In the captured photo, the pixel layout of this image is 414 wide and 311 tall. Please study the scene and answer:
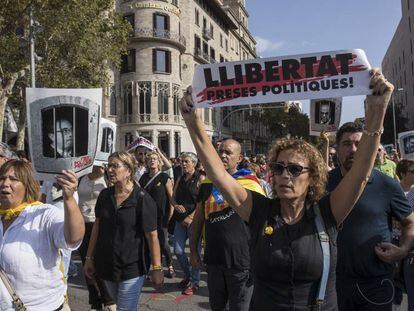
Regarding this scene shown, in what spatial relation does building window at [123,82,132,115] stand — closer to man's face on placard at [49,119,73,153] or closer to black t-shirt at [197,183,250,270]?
black t-shirt at [197,183,250,270]

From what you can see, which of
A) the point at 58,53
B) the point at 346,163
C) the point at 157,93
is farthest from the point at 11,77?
the point at 157,93

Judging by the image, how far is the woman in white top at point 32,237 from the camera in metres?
2.71

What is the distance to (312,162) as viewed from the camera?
103 inches

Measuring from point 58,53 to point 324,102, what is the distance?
1651cm

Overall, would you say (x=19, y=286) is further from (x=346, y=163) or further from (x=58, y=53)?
(x=58, y=53)

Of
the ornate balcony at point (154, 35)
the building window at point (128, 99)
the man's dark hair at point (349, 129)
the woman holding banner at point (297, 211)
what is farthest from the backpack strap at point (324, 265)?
the ornate balcony at point (154, 35)

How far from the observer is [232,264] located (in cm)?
399

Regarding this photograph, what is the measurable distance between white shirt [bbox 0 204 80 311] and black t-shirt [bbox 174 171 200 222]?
13.4 feet

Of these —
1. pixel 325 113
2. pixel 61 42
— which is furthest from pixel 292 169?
pixel 61 42

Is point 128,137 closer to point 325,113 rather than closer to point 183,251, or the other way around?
point 183,251

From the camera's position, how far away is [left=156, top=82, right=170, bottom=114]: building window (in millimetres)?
37219

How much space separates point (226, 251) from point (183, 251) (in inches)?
113

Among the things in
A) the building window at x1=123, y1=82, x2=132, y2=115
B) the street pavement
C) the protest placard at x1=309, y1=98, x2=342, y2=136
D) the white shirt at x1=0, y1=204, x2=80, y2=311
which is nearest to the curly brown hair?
the white shirt at x1=0, y1=204, x2=80, y2=311

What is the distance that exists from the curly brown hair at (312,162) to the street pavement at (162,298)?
348 centimetres
